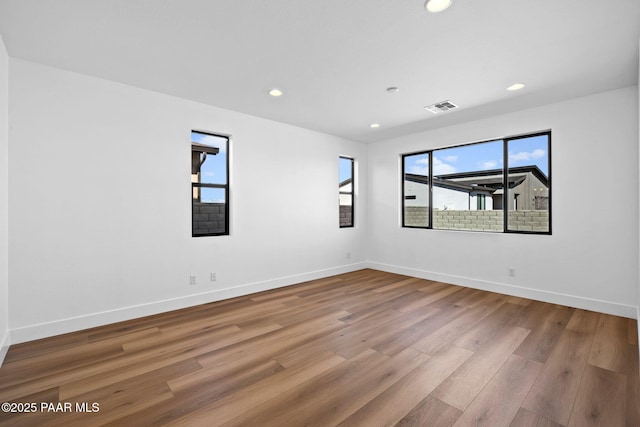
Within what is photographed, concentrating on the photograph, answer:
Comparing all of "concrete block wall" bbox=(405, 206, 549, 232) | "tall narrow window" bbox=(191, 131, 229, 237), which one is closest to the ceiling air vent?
"concrete block wall" bbox=(405, 206, 549, 232)

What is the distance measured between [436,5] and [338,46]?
0.82 m

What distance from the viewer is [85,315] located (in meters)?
3.09

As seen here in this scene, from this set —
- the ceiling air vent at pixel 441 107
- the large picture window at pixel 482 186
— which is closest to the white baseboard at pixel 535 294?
the large picture window at pixel 482 186

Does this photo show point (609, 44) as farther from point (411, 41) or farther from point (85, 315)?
point (85, 315)

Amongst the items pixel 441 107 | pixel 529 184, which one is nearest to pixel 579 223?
pixel 529 184

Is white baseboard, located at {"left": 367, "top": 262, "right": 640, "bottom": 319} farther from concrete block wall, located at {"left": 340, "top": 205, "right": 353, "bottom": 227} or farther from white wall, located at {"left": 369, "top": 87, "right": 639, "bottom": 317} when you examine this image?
concrete block wall, located at {"left": 340, "top": 205, "right": 353, "bottom": 227}

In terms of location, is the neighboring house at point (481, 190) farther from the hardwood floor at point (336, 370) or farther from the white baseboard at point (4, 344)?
the white baseboard at point (4, 344)

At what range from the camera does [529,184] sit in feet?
14.1

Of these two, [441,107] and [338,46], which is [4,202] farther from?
[441,107]

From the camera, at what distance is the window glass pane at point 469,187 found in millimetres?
4623

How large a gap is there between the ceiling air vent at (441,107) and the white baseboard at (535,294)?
2.61 meters

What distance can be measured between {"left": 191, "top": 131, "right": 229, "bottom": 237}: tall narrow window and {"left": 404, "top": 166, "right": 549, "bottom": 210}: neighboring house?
338 centimetres

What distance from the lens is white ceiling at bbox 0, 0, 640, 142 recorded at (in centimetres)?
210

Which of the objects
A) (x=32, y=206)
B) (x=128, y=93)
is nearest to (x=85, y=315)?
(x=32, y=206)
